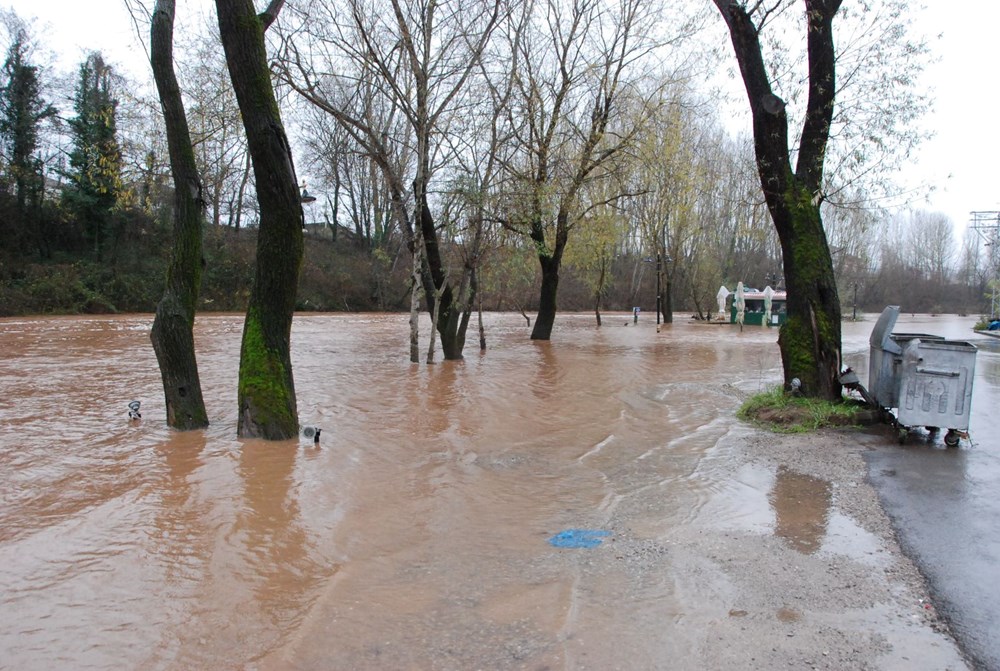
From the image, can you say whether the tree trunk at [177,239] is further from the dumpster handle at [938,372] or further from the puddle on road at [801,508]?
the dumpster handle at [938,372]

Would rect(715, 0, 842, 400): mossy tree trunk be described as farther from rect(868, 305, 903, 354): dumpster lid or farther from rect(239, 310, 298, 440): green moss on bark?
rect(239, 310, 298, 440): green moss on bark

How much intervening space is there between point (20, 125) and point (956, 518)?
43.7 meters

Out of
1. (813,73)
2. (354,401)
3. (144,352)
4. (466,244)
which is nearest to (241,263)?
(144,352)

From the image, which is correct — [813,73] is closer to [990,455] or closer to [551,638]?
[990,455]

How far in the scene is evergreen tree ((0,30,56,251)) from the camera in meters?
35.7

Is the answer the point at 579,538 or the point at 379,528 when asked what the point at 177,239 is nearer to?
the point at 379,528

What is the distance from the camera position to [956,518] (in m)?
5.22

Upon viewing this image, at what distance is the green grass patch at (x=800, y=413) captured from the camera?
8586 millimetres

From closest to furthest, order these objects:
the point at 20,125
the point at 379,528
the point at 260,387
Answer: the point at 379,528 → the point at 260,387 → the point at 20,125

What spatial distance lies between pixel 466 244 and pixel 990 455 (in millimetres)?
12009

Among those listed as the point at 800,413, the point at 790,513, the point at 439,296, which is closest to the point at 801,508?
the point at 790,513

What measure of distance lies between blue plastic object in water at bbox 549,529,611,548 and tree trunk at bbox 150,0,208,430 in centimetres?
520

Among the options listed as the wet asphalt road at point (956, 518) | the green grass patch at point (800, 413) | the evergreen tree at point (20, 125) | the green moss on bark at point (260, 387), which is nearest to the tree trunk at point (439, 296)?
the green moss on bark at point (260, 387)

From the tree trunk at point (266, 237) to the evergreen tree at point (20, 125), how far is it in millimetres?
36914
